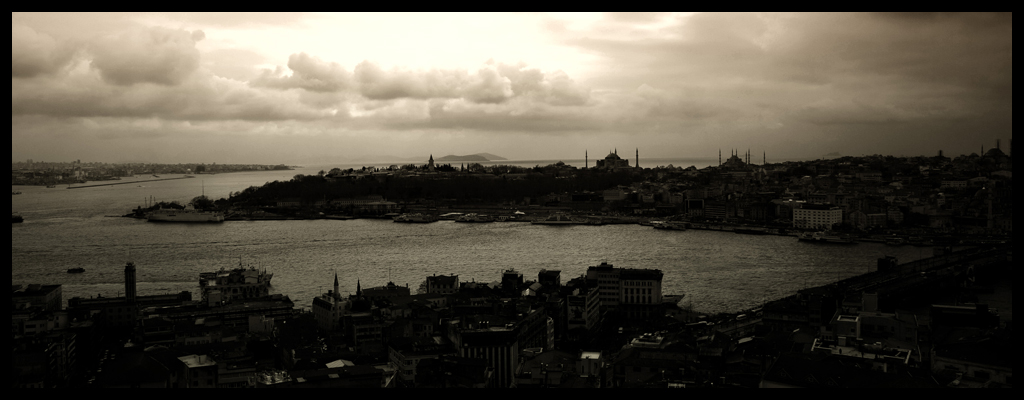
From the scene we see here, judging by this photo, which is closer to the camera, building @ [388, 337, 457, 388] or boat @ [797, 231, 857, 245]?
building @ [388, 337, 457, 388]

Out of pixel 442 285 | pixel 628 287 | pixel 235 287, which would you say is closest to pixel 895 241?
pixel 628 287

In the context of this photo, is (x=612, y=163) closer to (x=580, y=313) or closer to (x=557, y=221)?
(x=557, y=221)

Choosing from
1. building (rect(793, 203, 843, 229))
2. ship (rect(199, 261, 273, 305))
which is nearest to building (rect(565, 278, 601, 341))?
ship (rect(199, 261, 273, 305))

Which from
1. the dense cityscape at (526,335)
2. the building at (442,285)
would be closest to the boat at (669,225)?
the dense cityscape at (526,335)

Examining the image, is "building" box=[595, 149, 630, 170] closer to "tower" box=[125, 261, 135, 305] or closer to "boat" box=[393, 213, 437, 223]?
"boat" box=[393, 213, 437, 223]

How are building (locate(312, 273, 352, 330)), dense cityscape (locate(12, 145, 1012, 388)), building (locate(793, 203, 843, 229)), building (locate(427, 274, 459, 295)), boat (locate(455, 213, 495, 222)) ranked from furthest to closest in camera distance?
boat (locate(455, 213, 495, 222)), building (locate(793, 203, 843, 229)), building (locate(427, 274, 459, 295)), building (locate(312, 273, 352, 330)), dense cityscape (locate(12, 145, 1012, 388))

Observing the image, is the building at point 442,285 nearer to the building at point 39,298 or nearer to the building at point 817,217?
the building at point 39,298
